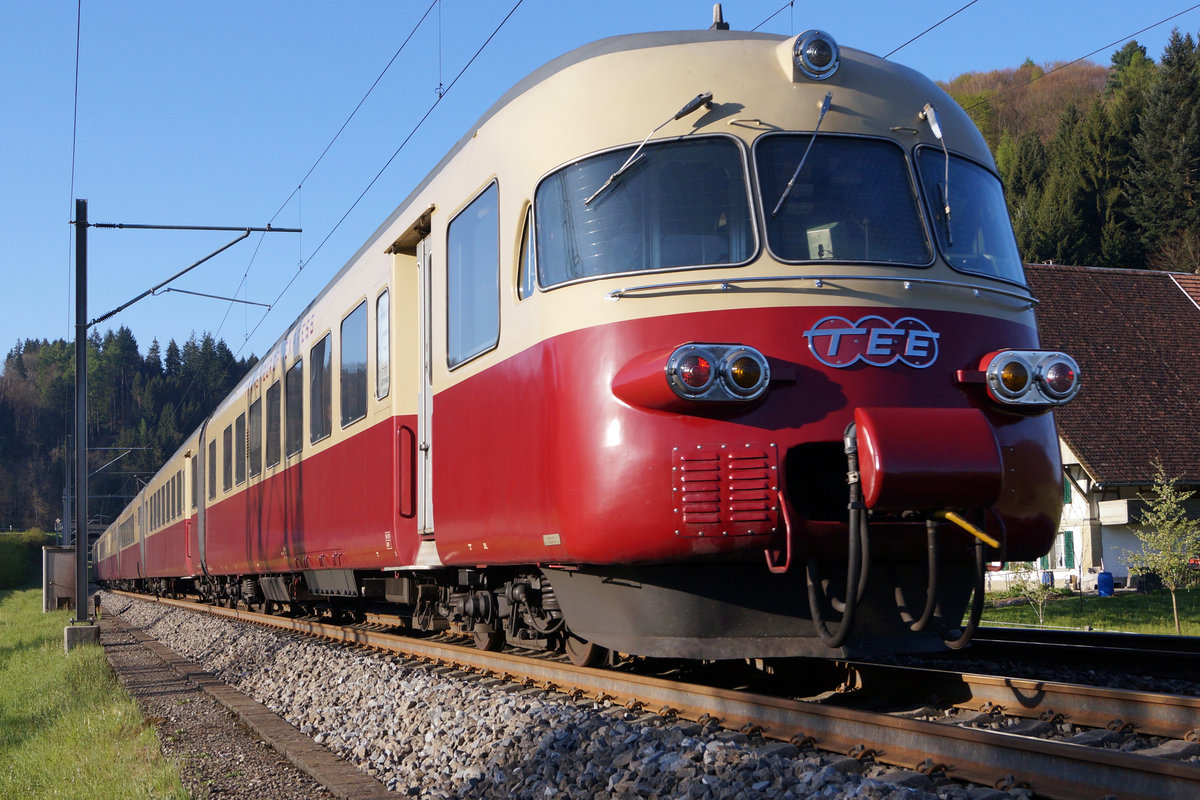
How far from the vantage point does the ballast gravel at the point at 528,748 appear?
4.34m

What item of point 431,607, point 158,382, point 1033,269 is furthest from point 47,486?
point 431,607

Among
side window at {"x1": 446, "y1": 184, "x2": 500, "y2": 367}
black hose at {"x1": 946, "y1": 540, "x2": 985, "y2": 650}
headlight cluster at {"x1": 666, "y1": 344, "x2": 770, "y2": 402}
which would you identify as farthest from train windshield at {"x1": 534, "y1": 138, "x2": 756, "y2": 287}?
black hose at {"x1": 946, "y1": 540, "x2": 985, "y2": 650}

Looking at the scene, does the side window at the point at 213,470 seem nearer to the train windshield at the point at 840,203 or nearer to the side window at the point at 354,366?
the side window at the point at 354,366

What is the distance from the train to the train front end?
14 millimetres

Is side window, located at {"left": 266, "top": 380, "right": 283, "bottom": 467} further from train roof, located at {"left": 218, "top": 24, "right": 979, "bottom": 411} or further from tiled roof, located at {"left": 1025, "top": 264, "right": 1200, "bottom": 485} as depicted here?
tiled roof, located at {"left": 1025, "top": 264, "right": 1200, "bottom": 485}

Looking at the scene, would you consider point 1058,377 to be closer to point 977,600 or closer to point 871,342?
point 871,342

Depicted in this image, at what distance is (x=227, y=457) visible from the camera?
1817 centimetres

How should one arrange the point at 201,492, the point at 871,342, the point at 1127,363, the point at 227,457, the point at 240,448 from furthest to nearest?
the point at 1127,363, the point at 201,492, the point at 227,457, the point at 240,448, the point at 871,342

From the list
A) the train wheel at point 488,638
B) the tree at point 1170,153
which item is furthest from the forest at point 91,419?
the train wheel at point 488,638

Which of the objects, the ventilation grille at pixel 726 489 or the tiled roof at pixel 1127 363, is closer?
the ventilation grille at pixel 726 489

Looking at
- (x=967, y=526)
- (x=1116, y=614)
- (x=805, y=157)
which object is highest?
(x=805, y=157)

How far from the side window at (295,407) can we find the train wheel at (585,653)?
231 inches

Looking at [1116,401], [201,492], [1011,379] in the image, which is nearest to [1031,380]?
[1011,379]

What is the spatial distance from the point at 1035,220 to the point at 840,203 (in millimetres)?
56952
